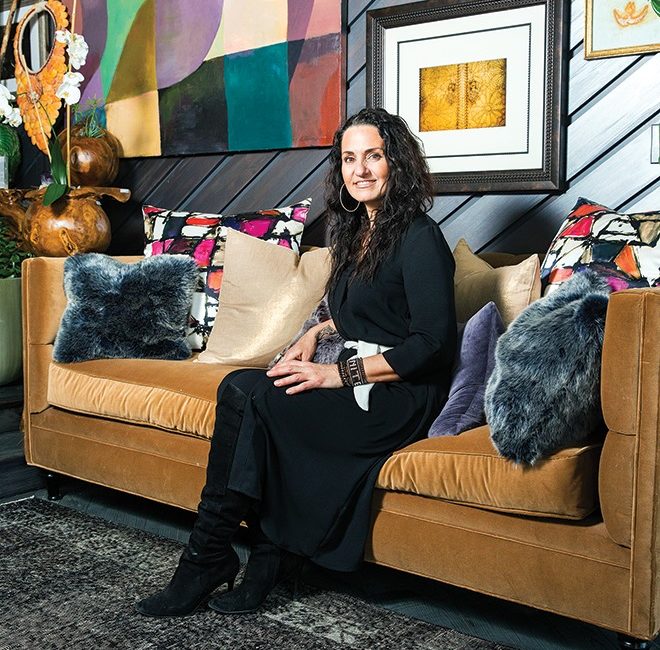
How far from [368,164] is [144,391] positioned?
93cm

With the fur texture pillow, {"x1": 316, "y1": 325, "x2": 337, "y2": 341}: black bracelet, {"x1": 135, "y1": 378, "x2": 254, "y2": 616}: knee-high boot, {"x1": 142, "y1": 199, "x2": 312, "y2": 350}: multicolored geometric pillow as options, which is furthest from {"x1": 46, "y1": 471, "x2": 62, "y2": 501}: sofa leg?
{"x1": 316, "y1": 325, "x2": 337, "y2": 341}: black bracelet

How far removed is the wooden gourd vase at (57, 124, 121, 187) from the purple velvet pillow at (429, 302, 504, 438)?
2217 mm

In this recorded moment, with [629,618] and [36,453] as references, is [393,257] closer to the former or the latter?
[629,618]

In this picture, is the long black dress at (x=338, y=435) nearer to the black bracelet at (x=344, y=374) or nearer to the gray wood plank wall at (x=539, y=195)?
the black bracelet at (x=344, y=374)

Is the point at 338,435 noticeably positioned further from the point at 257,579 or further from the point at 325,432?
the point at 257,579

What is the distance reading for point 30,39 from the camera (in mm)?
4320

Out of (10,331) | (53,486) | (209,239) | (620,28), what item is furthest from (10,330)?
(620,28)

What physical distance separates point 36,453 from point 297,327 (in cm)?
101

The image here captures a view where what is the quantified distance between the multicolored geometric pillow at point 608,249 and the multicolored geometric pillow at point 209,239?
0.96 metres

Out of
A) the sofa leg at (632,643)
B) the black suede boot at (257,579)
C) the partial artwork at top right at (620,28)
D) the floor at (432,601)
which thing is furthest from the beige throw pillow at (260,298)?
the sofa leg at (632,643)

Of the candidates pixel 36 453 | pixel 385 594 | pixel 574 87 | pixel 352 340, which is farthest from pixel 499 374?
pixel 36 453

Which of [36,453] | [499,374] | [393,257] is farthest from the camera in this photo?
[36,453]

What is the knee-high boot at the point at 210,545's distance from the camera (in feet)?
6.62

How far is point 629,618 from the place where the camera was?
5.63 ft
